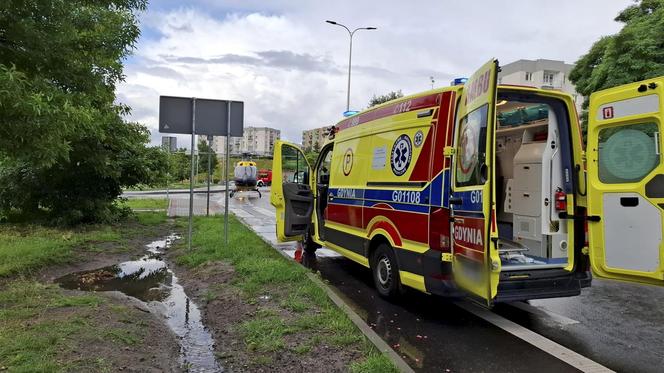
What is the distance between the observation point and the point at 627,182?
14.8 feet

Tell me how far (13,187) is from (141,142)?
3.06 metres

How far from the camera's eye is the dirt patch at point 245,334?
13.6ft

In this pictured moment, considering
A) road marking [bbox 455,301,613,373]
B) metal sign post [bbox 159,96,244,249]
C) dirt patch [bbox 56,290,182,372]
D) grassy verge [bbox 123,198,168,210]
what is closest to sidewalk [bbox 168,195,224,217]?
grassy verge [bbox 123,198,168,210]

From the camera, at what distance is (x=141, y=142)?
43.2 feet

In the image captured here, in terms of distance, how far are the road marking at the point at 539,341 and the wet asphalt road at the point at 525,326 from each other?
8 cm

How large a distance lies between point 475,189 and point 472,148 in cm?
42

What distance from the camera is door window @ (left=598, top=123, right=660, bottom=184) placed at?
4320 mm

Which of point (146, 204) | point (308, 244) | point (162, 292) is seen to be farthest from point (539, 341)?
point (146, 204)

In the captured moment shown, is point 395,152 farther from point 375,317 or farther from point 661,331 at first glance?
point 661,331

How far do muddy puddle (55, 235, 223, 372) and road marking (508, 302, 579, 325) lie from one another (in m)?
3.66

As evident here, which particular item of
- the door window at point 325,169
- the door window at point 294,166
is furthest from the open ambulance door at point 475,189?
the door window at point 294,166

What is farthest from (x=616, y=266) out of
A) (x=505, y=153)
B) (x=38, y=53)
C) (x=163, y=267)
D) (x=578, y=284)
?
(x=163, y=267)

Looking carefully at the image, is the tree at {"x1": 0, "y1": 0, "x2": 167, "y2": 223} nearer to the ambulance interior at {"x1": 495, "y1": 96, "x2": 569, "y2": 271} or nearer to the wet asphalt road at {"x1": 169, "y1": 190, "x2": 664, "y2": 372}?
the wet asphalt road at {"x1": 169, "y1": 190, "x2": 664, "y2": 372}

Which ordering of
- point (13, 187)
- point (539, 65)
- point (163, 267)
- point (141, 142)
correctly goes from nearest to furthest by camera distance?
point (163, 267), point (13, 187), point (141, 142), point (539, 65)
